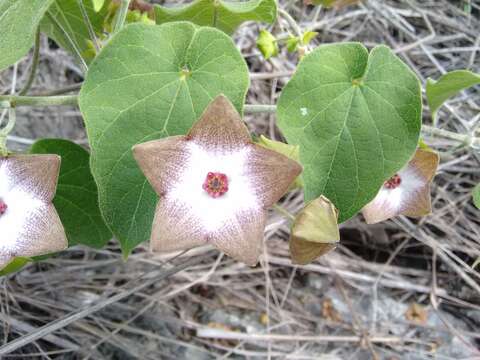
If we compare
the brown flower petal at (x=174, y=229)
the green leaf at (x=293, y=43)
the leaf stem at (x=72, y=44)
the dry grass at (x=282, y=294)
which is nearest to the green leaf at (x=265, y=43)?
the green leaf at (x=293, y=43)

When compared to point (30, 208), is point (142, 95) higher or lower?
higher

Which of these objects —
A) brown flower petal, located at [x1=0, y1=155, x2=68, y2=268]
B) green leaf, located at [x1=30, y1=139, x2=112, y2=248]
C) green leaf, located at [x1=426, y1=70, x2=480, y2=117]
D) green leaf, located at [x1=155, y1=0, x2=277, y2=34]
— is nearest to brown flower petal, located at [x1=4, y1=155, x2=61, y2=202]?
brown flower petal, located at [x1=0, y1=155, x2=68, y2=268]

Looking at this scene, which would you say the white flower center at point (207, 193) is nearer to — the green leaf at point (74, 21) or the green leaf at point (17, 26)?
the green leaf at point (17, 26)

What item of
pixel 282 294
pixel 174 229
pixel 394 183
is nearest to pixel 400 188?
pixel 394 183

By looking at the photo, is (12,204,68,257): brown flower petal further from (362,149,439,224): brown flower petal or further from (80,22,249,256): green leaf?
(362,149,439,224): brown flower petal

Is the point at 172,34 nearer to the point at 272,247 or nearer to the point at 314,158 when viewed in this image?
the point at 314,158

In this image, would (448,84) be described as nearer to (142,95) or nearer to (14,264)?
(142,95)

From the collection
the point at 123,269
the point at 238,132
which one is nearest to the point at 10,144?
the point at 123,269
